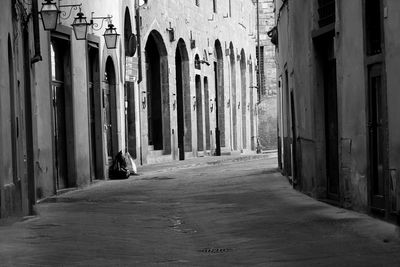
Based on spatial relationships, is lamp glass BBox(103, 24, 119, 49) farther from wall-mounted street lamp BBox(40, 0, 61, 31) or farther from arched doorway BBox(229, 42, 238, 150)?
arched doorway BBox(229, 42, 238, 150)

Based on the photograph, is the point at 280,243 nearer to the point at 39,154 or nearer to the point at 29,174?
the point at 29,174

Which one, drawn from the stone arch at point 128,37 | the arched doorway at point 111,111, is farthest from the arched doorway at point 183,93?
the arched doorway at point 111,111

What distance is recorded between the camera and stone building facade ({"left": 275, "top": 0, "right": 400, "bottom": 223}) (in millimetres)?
12345

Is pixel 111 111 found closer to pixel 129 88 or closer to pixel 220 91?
pixel 129 88

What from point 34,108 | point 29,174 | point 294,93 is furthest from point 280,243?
point 34,108

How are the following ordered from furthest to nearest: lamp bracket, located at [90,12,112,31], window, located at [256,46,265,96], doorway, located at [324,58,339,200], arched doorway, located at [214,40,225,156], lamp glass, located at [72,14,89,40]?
1. window, located at [256,46,265,96]
2. arched doorway, located at [214,40,225,156]
3. lamp bracket, located at [90,12,112,31]
4. lamp glass, located at [72,14,89,40]
5. doorway, located at [324,58,339,200]

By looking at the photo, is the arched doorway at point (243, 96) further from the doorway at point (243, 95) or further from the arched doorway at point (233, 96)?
the arched doorway at point (233, 96)

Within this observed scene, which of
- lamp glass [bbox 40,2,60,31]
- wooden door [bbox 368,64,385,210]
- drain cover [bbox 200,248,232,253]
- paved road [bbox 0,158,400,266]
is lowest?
drain cover [bbox 200,248,232,253]

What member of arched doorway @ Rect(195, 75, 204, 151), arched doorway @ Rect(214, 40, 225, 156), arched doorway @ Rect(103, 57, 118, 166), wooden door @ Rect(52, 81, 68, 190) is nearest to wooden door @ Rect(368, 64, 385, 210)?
wooden door @ Rect(52, 81, 68, 190)

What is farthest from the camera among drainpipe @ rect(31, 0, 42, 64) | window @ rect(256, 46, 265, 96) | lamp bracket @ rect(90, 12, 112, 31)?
window @ rect(256, 46, 265, 96)

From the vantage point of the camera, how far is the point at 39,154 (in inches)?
789

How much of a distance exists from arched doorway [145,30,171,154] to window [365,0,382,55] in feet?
79.8

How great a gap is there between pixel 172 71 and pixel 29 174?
22.6 m

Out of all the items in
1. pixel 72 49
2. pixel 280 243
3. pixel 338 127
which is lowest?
pixel 280 243
